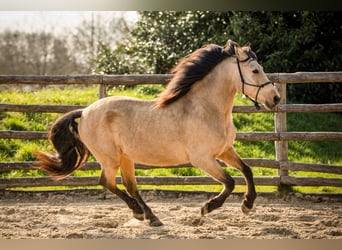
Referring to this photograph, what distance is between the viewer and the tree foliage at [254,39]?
15.8ft

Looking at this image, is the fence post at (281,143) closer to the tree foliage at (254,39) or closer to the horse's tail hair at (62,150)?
the tree foliage at (254,39)

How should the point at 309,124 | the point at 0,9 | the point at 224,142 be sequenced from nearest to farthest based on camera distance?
the point at 224,142 → the point at 0,9 → the point at 309,124

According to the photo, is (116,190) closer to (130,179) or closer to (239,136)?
(130,179)

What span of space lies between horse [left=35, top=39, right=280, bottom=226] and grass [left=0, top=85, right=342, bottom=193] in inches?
25.4

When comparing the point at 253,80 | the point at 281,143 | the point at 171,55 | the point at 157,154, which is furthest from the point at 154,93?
the point at 281,143

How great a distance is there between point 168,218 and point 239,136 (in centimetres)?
108

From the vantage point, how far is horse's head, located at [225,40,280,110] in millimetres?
3977

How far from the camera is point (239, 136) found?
498cm

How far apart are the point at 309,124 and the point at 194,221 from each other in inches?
59.5

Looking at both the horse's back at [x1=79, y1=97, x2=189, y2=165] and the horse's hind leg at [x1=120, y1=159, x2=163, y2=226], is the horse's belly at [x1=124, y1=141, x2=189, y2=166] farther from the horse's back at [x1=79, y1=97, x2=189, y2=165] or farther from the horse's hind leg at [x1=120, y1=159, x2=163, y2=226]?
the horse's hind leg at [x1=120, y1=159, x2=163, y2=226]

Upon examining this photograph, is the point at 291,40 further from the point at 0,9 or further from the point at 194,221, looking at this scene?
the point at 0,9

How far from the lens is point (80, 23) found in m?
4.86

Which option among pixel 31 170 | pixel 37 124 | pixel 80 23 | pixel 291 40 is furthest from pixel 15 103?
pixel 291 40

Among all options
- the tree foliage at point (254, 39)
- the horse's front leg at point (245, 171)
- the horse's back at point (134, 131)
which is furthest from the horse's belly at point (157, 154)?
the tree foliage at point (254, 39)
